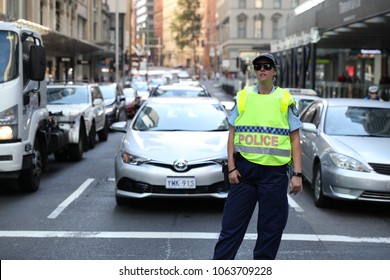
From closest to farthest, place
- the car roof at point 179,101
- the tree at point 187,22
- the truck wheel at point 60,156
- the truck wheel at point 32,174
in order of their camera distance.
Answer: the truck wheel at point 32,174 < the car roof at point 179,101 < the truck wheel at point 60,156 < the tree at point 187,22

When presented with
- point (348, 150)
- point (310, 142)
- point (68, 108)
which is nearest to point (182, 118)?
point (310, 142)

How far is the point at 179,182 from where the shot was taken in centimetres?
776

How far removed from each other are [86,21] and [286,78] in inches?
871

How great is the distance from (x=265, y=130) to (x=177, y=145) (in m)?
3.67

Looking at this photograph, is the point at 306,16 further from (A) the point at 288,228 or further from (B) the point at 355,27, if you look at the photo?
(A) the point at 288,228

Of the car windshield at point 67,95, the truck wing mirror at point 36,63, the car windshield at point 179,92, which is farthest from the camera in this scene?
the car windshield at point 179,92

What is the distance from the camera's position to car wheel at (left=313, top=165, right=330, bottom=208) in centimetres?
859

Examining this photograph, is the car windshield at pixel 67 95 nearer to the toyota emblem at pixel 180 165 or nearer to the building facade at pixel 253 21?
the toyota emblem at pixel 180 165

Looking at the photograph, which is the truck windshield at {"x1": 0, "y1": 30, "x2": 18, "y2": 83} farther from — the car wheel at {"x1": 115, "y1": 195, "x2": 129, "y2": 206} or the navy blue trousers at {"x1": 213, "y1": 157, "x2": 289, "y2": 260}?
the navy blue trousers at {"x1": 213, "y1": 157, "x2": 289, "y2": 260}

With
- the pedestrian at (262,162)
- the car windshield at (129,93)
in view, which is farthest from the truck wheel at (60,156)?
the car windshield at (129,93)

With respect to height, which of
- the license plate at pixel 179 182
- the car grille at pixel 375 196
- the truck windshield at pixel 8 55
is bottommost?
the car grille at pixel 375 196

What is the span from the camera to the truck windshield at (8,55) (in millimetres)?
8789

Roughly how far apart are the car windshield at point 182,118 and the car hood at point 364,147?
172 centimetres

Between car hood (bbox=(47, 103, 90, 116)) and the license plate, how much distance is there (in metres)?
6.30
